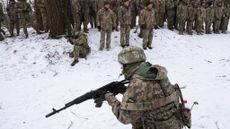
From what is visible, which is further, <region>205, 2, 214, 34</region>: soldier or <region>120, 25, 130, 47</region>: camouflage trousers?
<region>205, 2, 214, 34</region>: soldier

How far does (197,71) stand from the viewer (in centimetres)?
1159

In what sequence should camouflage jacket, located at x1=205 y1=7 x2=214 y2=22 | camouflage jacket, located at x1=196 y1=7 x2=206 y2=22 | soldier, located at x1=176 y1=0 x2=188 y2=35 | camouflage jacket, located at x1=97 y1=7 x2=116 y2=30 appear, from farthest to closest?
1. camouflage jacket, located at x1=205 y1=7 x2=214 y2=22
2. camouflage jacket, located at x1=196 y1=7 x2=206 y2=22
3. soldier, located at x1=176 y1=0 x2=188 y2=35
4. camouflage jacket, located at x1=97 y1=7 x2=116 y2=30

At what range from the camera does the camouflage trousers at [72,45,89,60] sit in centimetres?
1182

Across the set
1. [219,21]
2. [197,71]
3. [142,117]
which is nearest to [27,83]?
[197,71]

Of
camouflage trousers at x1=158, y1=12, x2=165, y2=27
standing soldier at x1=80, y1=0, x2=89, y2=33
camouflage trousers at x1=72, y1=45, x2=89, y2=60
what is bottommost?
camouflage trousers at x1=72, y1=45, x2=89, y2=60

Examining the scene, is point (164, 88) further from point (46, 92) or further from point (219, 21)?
point (219, 21)

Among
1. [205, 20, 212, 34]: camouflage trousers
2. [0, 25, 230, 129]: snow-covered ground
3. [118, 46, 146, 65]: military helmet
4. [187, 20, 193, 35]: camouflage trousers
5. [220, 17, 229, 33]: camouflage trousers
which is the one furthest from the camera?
[220, 17, 229, 33]: camouflage trousers

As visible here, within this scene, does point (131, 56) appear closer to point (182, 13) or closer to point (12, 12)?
point (12, 12)

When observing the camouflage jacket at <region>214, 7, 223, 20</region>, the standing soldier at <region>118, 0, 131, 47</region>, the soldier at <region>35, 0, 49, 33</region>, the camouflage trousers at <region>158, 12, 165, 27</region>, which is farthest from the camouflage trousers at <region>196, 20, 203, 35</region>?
the soldier at <region>35, 0, 49, 33</region>

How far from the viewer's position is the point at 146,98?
3951mm

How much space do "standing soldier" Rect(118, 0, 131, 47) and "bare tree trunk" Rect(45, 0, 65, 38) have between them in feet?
7.17

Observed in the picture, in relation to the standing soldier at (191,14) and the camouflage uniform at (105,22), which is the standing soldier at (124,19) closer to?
the camouflage uniform at (105,22)

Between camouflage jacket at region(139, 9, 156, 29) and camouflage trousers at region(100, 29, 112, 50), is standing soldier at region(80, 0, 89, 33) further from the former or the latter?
camouflage jacket at region(139, 9, 156, 29)

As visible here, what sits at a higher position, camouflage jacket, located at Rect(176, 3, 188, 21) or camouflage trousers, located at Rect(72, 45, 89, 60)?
camouflage jacket, located at Rect(176, 3, 188, 21)
